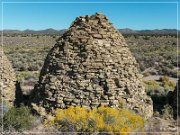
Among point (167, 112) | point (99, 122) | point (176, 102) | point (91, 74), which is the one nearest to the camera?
point (99, 122)

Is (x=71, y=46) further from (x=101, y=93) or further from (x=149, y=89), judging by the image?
(x=149, y=89)

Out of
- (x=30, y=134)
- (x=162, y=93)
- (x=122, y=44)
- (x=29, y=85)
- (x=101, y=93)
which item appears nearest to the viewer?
(x=30, y=134)

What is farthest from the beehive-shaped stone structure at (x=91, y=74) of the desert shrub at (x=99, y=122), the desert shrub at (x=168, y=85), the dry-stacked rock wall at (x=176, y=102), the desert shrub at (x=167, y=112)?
the desert shrub at (x=168, y=85)

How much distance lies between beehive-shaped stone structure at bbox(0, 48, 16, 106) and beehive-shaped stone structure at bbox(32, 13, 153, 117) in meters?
0.96

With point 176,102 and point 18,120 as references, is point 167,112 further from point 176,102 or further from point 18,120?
point 18,120

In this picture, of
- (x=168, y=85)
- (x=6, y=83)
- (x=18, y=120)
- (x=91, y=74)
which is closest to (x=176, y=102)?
(x=91, y=74)

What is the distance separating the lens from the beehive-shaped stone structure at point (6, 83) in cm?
1173

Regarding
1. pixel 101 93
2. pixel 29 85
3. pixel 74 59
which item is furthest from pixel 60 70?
pixel 29 85

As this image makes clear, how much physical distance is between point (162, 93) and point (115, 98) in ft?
Result: 17.0

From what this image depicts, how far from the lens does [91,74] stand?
420 inches

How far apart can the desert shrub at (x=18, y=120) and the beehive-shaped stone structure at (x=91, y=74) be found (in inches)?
27.4

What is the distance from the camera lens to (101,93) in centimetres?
1059

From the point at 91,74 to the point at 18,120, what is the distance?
2270 millimetres

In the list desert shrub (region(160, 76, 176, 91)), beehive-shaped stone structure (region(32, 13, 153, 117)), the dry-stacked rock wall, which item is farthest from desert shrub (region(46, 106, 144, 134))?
desert shrub (region(160, 76, 176, 91))
